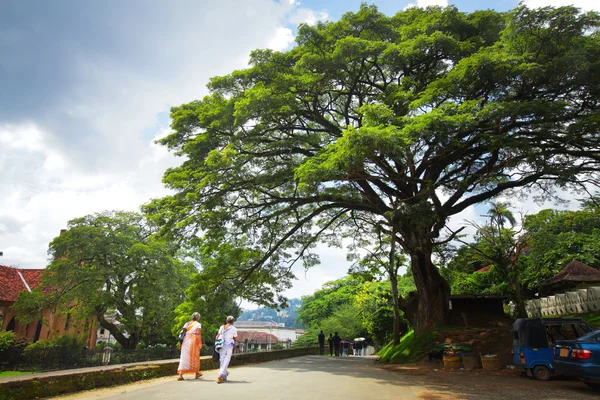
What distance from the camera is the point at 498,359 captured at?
1059 cm

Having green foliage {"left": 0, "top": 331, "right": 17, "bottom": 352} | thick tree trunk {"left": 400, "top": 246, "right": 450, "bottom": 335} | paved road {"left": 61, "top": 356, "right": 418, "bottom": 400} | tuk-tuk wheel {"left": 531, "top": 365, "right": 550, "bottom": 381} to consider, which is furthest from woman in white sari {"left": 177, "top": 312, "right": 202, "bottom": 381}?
green foliage {"left": 0, "top": 331, "right": 17, "bottom": 352}

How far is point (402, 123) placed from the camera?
10812 millimetres

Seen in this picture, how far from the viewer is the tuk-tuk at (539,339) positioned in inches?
332

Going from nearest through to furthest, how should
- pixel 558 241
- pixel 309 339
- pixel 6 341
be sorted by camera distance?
pixel 6 341
pixel 558 241
pixel 309 339

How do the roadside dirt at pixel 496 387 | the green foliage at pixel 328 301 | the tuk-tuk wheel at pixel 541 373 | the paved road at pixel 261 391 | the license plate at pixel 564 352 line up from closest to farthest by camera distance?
the paved road at pixel 261 391
the roadside dirt at pixel 496 387
the license plate at pixel 564 352
the tuk-tuk wheel at pixel 541 373
the green foliage at pixel 328 301

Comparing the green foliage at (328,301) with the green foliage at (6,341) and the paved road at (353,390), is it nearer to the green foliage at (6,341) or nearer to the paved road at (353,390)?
the green foliage at (6,341)

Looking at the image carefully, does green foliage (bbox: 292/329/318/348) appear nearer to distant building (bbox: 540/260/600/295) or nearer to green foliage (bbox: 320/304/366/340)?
green foliage (bbox: 320/304/366/340)

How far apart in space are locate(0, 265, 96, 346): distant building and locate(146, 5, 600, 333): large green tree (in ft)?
59.2

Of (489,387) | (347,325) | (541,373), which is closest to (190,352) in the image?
(489,387)

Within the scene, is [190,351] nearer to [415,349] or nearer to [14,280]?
[415,349]

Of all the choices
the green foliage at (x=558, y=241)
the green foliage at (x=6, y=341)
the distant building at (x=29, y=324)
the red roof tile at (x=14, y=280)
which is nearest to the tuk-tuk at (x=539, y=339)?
the green foliage at (x=558, y=241)

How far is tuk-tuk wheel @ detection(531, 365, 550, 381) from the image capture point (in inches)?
328

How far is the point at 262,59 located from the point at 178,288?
17123 millimetres

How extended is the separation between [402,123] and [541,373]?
7162mm
